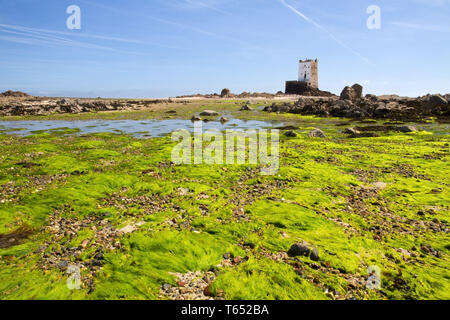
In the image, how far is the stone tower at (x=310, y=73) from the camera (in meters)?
84.1

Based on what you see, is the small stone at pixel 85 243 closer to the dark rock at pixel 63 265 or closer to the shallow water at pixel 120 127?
the dark rock at pixel 63 265

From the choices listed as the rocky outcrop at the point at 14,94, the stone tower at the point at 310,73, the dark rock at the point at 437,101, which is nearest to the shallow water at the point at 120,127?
the dark rock at the point at 437,101

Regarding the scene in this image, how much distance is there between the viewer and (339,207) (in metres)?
5.83

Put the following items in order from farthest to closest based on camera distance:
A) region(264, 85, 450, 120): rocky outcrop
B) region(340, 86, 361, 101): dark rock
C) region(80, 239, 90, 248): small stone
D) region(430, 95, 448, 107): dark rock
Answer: region(340, 86, 361, 101): dark rock
region(430, 95, 448, 107): dark rock
region(264, 85, 450, 120): rocky outcrop
region(80, 239, 90, 248): small stone

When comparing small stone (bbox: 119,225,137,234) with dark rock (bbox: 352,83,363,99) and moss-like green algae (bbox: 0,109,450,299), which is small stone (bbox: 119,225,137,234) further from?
dark rock (bbox: 352,83,363,99)

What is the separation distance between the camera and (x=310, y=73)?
8406 cm

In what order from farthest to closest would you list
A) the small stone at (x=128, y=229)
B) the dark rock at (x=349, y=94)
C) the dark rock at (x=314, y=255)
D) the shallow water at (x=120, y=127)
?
1. the dark rock at (x=349, y=94)
2. the shallow water at (x=120, y=127)
3. the small stone at (x=128, y=229)
4. the dark rock at (x=314, y=255)

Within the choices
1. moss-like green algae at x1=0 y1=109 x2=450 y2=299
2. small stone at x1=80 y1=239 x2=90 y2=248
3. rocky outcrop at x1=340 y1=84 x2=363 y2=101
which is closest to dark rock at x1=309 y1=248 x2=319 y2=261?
moss-like green algae at x1=0 y1=109 x2=450 y2=299

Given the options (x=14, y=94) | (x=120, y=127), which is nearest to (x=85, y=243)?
(x=120, y=127)

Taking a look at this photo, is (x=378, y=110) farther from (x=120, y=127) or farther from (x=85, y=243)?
(x=85, y=243)

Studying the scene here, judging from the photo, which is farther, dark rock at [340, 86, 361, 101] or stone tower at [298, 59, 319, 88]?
stone tower at [298, 59, 319, 88]

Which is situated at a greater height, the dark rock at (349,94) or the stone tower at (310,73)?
the stone tower at (310,73)

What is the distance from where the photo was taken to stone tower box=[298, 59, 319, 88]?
8406 centimetres

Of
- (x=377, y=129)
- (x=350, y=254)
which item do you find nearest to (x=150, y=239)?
(x=350, y=254)
